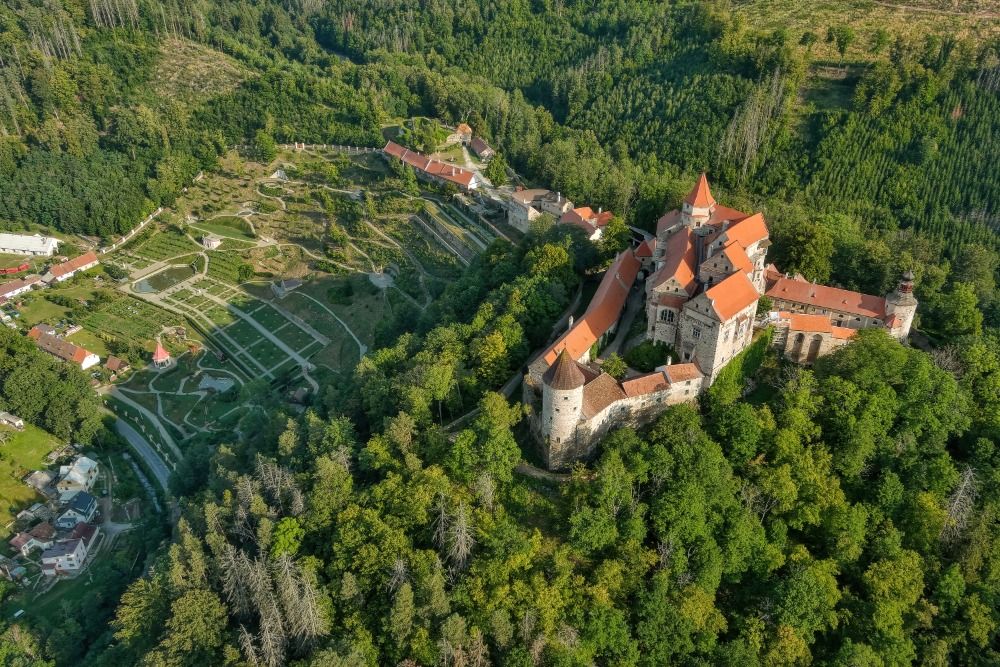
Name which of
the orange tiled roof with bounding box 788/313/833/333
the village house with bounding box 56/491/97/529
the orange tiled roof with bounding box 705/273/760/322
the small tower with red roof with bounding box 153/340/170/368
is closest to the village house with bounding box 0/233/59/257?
the small tower with red roof with bounding box 153/340/170/368

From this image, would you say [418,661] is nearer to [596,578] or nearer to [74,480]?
[596,578]

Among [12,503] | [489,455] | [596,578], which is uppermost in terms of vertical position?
[489,455]

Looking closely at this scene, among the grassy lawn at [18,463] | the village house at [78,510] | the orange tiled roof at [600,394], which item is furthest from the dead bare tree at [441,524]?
the grassy lawn at [18,463]

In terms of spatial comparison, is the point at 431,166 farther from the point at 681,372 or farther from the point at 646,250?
the point at 681,372

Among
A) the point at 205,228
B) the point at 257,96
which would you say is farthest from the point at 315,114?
the point at 205,228

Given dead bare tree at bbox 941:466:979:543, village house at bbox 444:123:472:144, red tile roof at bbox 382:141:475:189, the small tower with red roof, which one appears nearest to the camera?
dead bare tree at bbox 941:466:979:543

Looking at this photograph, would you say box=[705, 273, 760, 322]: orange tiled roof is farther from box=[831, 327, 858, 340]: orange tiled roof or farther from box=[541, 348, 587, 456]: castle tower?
box=[541, 348, 587, 456]: castle tower
